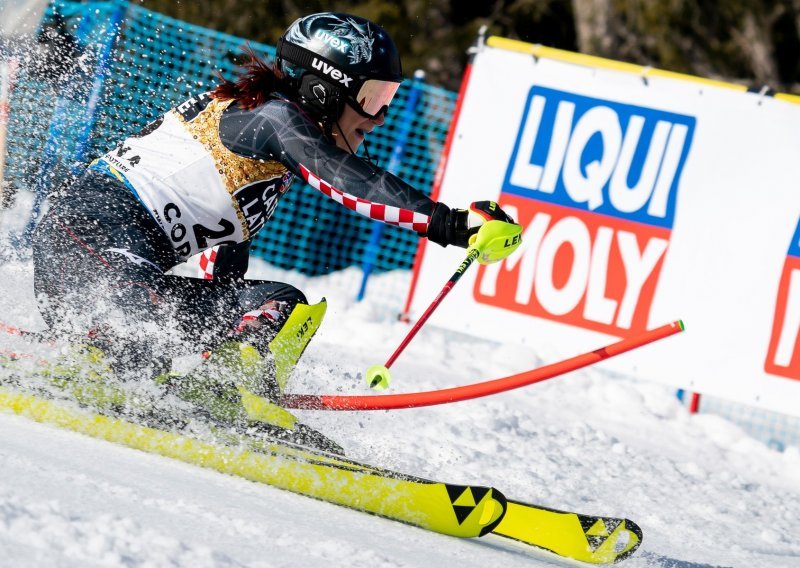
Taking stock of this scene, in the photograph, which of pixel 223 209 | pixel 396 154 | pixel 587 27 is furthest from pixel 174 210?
pixel 587 27

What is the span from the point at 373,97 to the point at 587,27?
11.2 metres

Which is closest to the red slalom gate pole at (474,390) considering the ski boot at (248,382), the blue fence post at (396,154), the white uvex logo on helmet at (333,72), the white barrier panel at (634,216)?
the ski boot at (248,382)

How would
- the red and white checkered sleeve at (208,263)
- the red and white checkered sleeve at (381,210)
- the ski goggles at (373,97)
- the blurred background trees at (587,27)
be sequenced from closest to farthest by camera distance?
1. the red and white checkered sleeve at (381,210)
2. the ski goggles at (373,97)
3. the red and white checkered sleeve at (208,263)
4. the blurred background trees at (587,27)

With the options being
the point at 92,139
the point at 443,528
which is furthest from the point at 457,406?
the point at 92,139

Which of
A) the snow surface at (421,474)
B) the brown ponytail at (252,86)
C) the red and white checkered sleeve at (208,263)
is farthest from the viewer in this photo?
the red and white checkered sleeve at (208,263)

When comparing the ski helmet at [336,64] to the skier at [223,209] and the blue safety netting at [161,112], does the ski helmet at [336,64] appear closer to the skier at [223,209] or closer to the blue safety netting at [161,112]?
the skier at [223,209]

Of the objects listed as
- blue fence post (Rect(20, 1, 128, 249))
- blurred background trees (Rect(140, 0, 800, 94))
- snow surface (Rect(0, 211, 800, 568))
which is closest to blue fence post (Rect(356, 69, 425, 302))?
snow surface (Rect(0, 211, 800, 568))

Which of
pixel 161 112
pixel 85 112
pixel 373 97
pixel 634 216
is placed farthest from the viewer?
pixel 161 112

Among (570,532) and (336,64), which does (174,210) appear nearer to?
(336,64)

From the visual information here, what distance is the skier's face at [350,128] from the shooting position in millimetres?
3467

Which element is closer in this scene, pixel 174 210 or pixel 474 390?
pixel 174 210

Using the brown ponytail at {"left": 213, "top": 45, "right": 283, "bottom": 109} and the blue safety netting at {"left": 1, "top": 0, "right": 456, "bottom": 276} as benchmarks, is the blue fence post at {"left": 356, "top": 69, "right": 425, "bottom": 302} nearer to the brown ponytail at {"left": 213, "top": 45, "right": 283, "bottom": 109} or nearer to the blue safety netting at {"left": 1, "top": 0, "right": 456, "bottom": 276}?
the blue safety netting at {"left": 1, "top": 0, "right": 456, "bottom": 276}

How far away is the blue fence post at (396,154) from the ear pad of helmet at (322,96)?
3.73 metres

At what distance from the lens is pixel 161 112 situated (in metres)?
6.86
